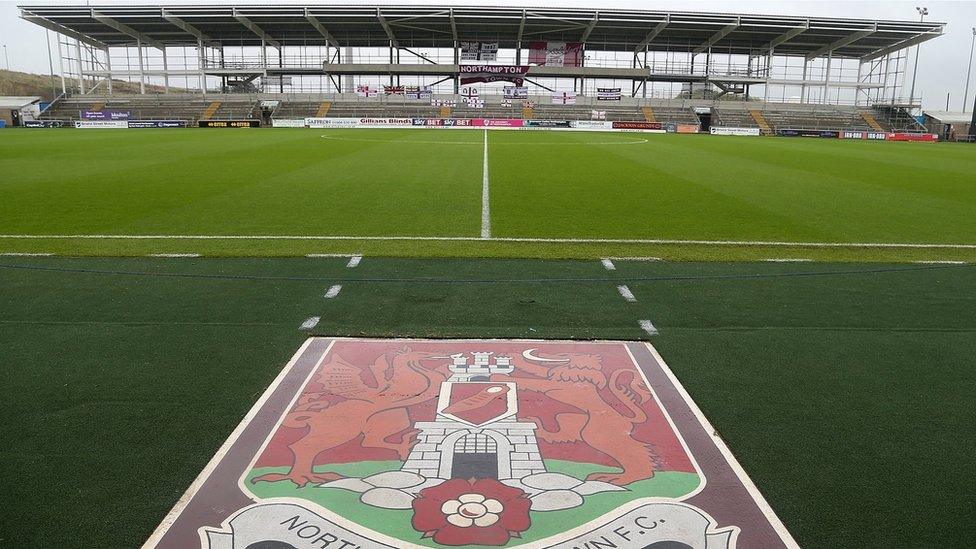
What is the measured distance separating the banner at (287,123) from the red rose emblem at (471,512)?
58498 millimetres

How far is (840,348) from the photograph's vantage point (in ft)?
18.4

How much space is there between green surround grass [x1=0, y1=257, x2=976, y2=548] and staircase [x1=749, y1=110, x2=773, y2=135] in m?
57.6

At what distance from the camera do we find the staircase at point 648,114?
210ft

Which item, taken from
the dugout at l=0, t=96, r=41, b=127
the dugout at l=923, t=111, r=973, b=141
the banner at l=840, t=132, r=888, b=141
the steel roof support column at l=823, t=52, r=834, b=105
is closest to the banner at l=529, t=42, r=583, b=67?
the banner at l=840, t=132, r=888, b=141

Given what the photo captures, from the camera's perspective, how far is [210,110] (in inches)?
2480

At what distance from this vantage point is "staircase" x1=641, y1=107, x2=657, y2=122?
210 feet

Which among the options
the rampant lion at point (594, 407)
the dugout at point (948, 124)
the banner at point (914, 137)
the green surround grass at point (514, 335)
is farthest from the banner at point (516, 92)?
the rampant lion at point (594, 407)

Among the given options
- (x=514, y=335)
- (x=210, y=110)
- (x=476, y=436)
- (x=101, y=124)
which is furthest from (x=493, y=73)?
(x=476, y=436)

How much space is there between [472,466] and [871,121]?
243 feet

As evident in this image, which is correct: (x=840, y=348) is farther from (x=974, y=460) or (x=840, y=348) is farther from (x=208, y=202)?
(x=208, y=202)

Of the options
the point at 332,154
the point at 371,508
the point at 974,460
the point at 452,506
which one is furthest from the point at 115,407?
the point at 332,154

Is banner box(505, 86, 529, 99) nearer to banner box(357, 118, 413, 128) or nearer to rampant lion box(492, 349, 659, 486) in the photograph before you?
banner box(357, 118, 413, 128)

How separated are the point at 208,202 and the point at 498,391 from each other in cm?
1076

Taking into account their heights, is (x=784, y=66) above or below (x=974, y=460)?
above
